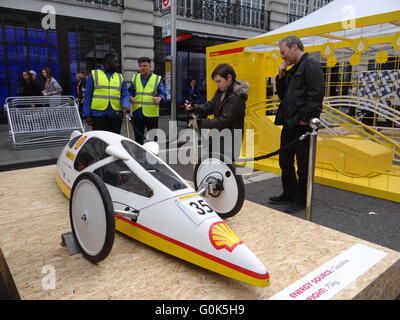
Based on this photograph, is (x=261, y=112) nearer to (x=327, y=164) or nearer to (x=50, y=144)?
(x=327, y=164)

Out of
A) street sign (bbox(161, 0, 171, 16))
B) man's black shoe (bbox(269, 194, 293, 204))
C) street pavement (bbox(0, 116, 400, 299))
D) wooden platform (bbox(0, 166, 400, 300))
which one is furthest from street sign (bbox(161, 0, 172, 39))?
wooden platform (bbox(0, 166, 400, 300))

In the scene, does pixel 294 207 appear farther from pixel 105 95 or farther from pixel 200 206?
pixel 105 95

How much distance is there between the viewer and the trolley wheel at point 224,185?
9.21 feet

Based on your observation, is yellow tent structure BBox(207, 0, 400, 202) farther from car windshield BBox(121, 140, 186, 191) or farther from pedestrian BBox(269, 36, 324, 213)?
car windshield BBox(121, 140, 186, 191)

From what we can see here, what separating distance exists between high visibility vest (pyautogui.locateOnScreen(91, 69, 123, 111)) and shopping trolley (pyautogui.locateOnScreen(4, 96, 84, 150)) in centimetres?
322

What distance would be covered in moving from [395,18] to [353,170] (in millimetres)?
2104

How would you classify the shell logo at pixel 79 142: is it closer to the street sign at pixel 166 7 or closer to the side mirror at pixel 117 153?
the side mirror at pixel 117 153

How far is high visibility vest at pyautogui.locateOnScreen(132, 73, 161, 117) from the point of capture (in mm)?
5543

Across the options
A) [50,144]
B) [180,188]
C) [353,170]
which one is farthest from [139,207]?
[50,144]

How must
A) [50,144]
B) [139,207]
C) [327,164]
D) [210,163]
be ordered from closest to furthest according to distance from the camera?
[139,207]
[210,163]
[327,164]
[50,144]

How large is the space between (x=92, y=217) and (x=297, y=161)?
253 centimetres

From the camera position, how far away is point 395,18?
4.05 metres

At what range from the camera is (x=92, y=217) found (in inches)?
83.1

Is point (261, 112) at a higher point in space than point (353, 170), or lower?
higher
